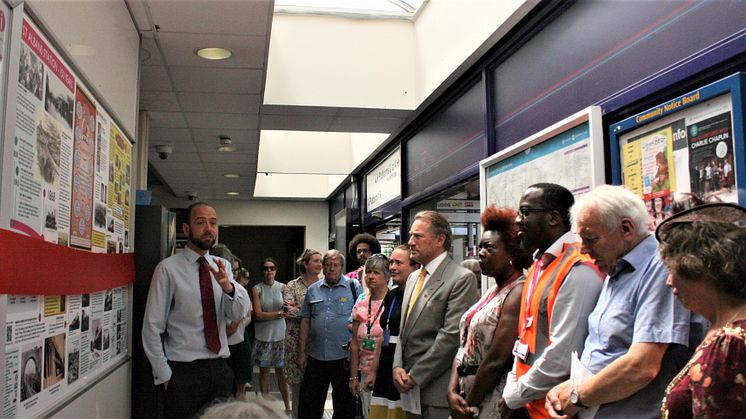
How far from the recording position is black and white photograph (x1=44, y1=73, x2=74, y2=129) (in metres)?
2.02

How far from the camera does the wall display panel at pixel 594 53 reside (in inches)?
94.2

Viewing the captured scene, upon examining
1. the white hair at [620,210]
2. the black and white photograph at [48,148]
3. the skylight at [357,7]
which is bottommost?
the white hair at [620,210]

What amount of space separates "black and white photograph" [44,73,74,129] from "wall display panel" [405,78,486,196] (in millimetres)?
2866

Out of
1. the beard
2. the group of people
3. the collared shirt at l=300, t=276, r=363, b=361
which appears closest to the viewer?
the group of people

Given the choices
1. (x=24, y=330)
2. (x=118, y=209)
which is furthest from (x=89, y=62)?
(x=24, y=330)

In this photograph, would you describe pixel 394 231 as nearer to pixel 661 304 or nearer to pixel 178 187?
pixel 178 187

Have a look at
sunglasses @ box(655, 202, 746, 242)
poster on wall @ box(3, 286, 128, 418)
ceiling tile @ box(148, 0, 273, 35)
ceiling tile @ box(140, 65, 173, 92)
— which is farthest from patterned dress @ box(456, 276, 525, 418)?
ceiling tile @ box(140, 65, 173, 92)

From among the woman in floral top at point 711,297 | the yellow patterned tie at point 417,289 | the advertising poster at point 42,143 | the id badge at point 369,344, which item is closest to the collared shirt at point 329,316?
the id badge at point 369,344

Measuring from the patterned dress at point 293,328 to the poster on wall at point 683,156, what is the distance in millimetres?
3340

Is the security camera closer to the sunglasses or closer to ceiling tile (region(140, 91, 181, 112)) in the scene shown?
ceiling tile (region(140, 91, 181, 112))

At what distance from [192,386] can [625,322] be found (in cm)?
220

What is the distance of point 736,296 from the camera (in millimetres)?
1410

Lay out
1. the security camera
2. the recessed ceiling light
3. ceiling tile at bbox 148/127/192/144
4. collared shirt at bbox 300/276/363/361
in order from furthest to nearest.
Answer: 1. the security camera
2. ceiling tile at bbox 148/127/192/144
3. collared shirt at bbox 300/276/363/361
4. the recessed ceiling light

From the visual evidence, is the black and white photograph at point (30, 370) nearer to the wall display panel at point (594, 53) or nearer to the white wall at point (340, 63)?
the wall display panel at point (594, 53)
